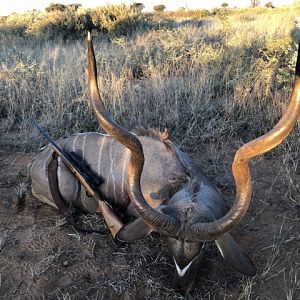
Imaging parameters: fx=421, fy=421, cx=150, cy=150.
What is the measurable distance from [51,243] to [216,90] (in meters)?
3.23

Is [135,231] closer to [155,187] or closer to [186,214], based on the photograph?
[186,214]

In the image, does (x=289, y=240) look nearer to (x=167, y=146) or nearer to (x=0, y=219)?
(x=167, y=146)

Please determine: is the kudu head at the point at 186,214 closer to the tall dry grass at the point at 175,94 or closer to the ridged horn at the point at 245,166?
the ridged horn at the point at 245,166

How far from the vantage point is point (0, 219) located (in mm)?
3494

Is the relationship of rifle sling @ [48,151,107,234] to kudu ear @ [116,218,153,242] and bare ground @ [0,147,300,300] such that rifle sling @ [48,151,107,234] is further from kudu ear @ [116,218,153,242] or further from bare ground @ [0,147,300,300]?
kudu ear @ [116,218,153,242]

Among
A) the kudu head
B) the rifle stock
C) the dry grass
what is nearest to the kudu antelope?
the kudu head

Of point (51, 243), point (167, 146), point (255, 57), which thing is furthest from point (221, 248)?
point (255, 57)

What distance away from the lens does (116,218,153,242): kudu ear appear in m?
2.68

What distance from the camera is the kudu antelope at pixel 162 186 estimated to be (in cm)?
225

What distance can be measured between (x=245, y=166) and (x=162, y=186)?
3.44 feet

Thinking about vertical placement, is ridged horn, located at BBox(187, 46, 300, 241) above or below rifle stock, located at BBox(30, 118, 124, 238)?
above

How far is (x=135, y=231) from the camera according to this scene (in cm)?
271

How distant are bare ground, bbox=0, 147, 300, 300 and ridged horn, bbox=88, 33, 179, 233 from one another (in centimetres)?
56

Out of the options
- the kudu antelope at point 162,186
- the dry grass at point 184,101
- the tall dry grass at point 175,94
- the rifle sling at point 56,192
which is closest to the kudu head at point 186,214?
the kudu antelope at point 162,186
